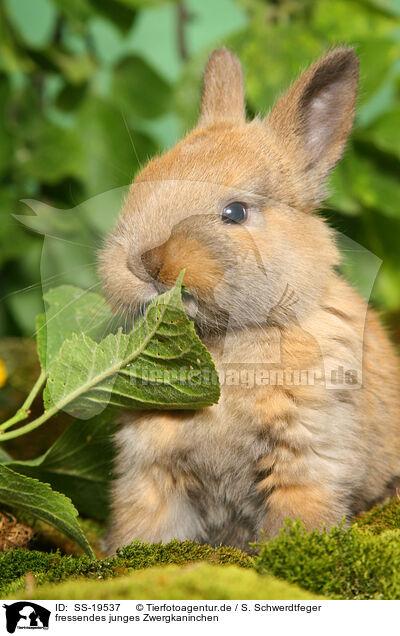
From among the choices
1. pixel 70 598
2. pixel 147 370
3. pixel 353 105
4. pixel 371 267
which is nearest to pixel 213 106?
pixel 353 105

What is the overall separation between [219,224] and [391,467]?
0.61 m

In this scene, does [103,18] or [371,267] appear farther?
[103,18]

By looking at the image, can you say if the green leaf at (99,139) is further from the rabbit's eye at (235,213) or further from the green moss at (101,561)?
the green moss at (101,561)

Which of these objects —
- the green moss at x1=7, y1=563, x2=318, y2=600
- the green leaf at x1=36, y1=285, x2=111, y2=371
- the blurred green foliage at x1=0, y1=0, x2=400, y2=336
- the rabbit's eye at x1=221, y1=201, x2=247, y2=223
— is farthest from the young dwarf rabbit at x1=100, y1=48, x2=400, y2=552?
the blurred green foliage at x1=0, y1=0, x2=400, y2=336

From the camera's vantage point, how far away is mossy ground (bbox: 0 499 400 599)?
843 millimetres

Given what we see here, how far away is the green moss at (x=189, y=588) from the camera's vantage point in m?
0.83

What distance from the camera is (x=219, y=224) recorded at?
1.13m

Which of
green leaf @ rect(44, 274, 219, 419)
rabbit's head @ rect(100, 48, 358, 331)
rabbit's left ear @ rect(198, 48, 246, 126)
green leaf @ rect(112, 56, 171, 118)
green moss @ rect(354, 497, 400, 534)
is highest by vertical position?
green leaf @ rect(112, 56, 171, 118)

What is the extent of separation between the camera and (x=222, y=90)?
4.93 feet

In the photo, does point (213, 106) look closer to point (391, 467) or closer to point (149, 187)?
point (149, 187)

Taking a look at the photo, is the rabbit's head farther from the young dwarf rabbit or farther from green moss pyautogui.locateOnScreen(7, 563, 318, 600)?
green moss pyautogui.locateOnScreen(7, 563, 318, 600)

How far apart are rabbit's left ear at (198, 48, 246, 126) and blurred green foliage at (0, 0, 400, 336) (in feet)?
2.09
